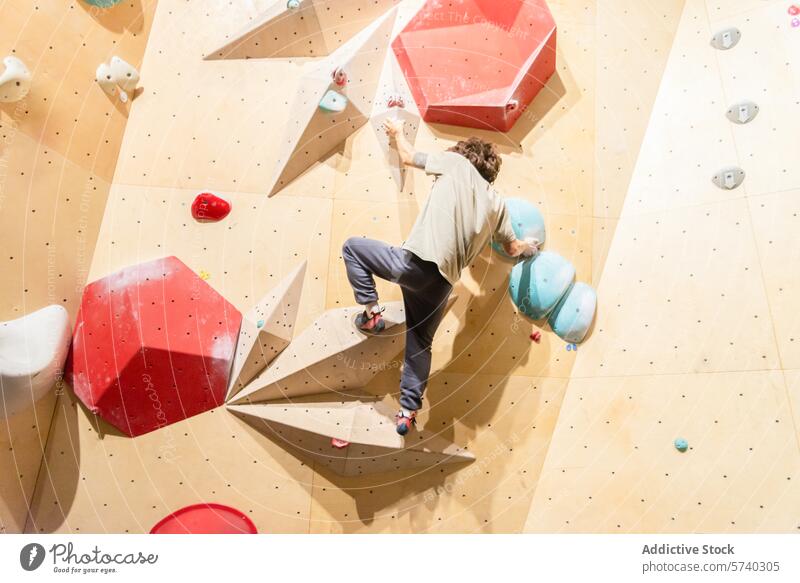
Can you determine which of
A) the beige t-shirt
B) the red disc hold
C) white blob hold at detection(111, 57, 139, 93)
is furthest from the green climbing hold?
the red disc hold

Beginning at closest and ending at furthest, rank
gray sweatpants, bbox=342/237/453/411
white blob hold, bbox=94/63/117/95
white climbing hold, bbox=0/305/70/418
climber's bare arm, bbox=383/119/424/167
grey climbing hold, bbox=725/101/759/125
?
white climbing hold, bbox=0/305/70/418, gray sweatpants, bbox=342/237/453/411, climber's bare arm, bbox=383/119/424/167, white blob hold, bbox=94/63/117/95, grey climbing hold, bbox=725/101/759/125

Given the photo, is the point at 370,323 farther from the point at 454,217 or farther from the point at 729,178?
the point at 729,178

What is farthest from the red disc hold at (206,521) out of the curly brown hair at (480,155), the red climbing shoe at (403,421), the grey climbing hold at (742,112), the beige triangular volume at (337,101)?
the grey climbing hold at (742,112)

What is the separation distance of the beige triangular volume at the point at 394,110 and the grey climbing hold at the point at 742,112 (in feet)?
4.64

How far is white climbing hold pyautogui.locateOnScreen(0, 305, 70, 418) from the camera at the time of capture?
212 centimetres

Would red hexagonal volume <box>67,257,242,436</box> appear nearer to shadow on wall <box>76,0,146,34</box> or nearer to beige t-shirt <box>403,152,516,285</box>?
beige t-shirt <box>403,152,516,285</box>

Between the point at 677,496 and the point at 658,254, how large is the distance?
1.03 meters

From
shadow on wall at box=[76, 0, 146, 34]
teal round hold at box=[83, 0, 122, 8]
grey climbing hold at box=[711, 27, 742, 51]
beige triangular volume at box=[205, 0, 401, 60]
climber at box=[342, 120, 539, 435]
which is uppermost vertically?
teal round hold at box=[83, 0, 122, 8]

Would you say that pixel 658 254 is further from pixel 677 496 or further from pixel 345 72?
pixel 345 72

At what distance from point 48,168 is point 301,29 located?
1.24m

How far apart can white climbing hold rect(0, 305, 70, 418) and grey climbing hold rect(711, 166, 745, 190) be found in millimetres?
2856

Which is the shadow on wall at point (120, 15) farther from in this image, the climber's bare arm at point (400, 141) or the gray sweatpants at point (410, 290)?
the gray sweatpants at point (410, 290)

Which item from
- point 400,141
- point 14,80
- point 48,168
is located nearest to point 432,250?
point 400,141

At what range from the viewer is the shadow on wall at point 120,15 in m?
2.50
